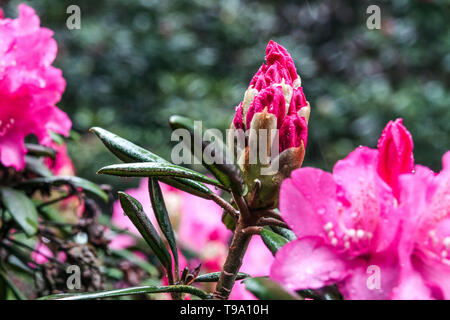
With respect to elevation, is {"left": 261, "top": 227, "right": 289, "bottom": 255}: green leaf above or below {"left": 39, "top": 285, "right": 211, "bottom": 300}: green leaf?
above

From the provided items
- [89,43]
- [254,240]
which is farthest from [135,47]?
[254,240]

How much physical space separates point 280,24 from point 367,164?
9.46 ft

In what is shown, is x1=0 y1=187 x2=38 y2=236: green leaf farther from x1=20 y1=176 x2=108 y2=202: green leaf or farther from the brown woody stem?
the brown woody stem

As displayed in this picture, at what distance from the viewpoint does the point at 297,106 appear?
40 centimetres

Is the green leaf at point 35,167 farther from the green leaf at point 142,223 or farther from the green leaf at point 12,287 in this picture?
the green leaf at point 142,223

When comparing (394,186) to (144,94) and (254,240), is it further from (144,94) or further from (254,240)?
(144,94)

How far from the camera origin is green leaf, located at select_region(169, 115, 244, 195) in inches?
13.1

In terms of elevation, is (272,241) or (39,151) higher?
(39,151)

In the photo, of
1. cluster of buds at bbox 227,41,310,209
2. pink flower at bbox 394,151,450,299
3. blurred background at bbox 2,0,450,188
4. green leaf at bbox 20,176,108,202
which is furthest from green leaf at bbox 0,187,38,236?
blurred background at bbox 2,0,450,188

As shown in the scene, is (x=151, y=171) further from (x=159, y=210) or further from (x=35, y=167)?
(x=35, y=167)

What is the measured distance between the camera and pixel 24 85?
0.60m

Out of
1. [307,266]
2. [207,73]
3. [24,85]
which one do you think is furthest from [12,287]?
[207,73]

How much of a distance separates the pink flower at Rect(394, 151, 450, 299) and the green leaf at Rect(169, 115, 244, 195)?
111mm

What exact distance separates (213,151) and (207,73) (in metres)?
2.09
